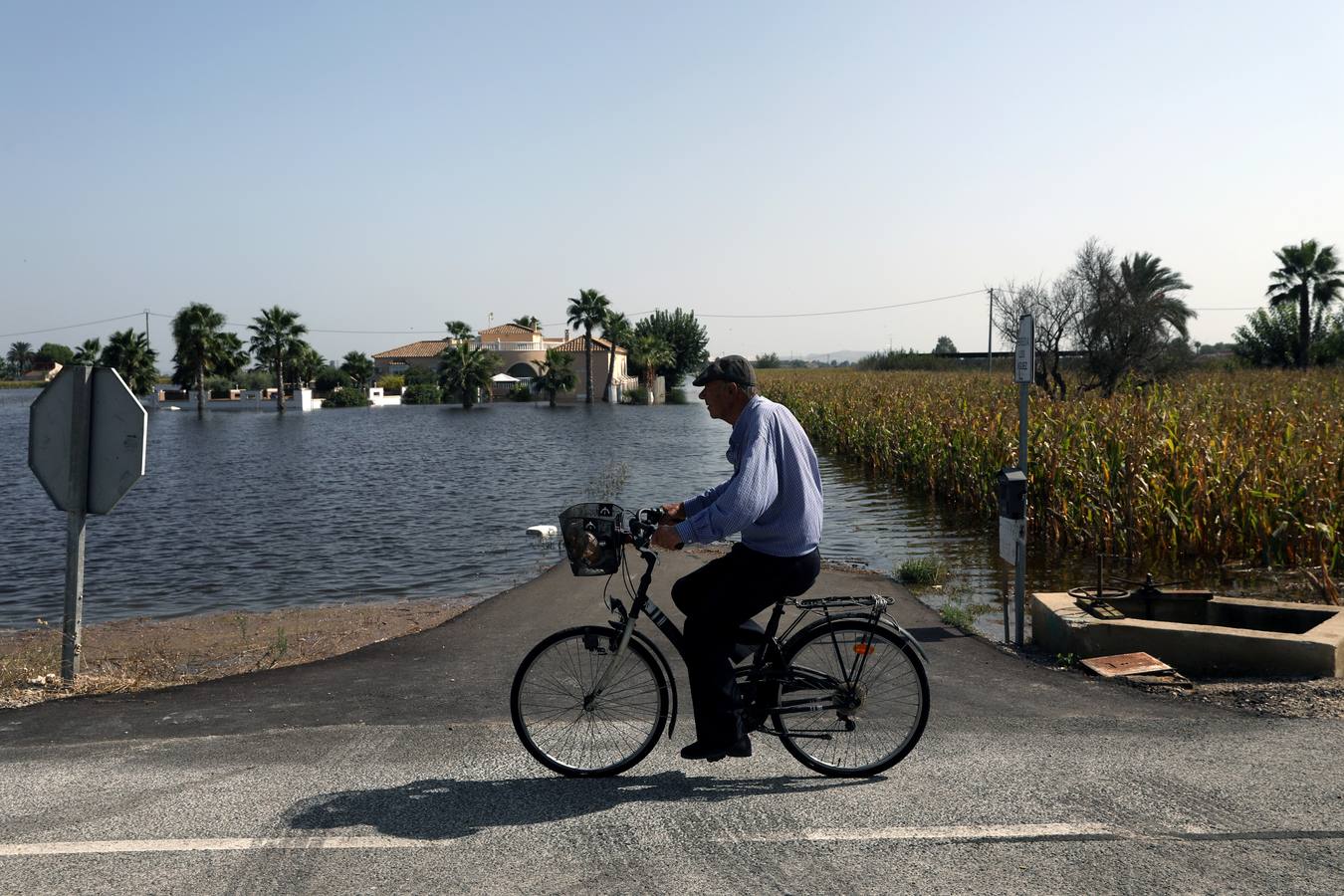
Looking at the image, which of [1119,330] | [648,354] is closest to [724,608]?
[1119,330]

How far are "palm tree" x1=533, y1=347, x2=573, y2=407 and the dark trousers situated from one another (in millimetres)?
99119

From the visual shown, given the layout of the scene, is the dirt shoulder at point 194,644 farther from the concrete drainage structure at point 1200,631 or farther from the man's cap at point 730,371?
the concrete drainage structure at point 1200,631

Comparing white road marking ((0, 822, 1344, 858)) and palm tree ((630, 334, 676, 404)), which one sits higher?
palm tree ((630, 334, 676, 404))

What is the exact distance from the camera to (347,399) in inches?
4289

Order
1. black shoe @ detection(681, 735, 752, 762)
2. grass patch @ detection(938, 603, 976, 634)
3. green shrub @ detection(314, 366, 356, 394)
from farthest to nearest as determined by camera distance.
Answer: green shrub @ detection(314, 366, 356, 394)
grass patch @ detection(938, 603, 976, 634)
black shoe @ detection(681, 735, 752, 762)

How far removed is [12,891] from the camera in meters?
3.79

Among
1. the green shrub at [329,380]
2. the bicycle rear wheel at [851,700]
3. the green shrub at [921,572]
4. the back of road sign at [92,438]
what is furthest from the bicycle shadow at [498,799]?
the green shrub at [329,380]

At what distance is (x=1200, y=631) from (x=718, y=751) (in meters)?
4.05

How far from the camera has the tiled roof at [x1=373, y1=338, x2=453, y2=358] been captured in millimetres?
137750

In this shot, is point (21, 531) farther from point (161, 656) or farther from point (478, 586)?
point (161, 656)

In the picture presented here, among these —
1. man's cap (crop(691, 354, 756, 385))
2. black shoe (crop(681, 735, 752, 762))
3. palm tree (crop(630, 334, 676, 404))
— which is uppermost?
palm tree (crop(630, 334, 676, 404))

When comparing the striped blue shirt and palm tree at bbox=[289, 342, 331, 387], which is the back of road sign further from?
palm tree at bbox=[289, 342, 331, 387]

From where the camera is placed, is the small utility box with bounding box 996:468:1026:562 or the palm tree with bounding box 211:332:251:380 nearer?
the small utility box with bounding box 996:468:1026:562

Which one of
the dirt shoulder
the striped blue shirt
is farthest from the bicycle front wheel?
the dirt shoulder
